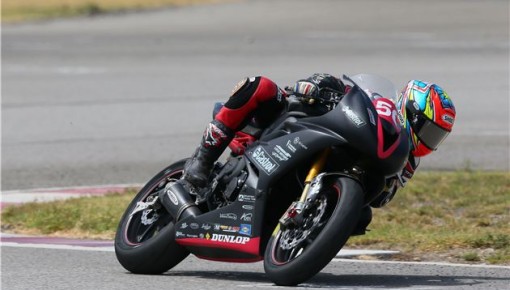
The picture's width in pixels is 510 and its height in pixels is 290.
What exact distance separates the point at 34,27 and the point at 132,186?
20846mm

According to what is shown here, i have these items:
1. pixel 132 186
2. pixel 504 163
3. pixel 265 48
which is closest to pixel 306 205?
pixel 132 186

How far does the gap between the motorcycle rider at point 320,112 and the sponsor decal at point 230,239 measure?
0.37 m

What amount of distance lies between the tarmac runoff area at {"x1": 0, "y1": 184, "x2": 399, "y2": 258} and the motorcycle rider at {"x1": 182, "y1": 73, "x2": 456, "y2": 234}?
1196 mm

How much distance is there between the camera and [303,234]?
616 cm

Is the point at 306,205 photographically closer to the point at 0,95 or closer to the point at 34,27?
the point at 0,95

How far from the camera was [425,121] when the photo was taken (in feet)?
21.2

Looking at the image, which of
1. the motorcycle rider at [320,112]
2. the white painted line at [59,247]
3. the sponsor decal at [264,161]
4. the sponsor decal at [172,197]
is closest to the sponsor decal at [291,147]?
the sponsor decal at [264,161]

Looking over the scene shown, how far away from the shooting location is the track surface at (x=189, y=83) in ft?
22.8

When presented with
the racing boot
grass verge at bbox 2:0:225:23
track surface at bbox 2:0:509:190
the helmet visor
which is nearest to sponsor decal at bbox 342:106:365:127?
the helmet visor

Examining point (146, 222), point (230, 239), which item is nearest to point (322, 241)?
point (230, 239)

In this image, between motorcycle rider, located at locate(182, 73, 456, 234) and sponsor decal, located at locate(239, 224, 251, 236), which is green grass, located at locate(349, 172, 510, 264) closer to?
motorcycle rider, located at locate(182, 73, 456, 234)

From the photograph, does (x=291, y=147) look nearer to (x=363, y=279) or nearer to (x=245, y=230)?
(x=245, y=230)

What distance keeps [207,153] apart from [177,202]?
0.32 meters

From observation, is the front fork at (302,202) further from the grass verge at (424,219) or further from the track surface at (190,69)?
the track surface at (190,69)
